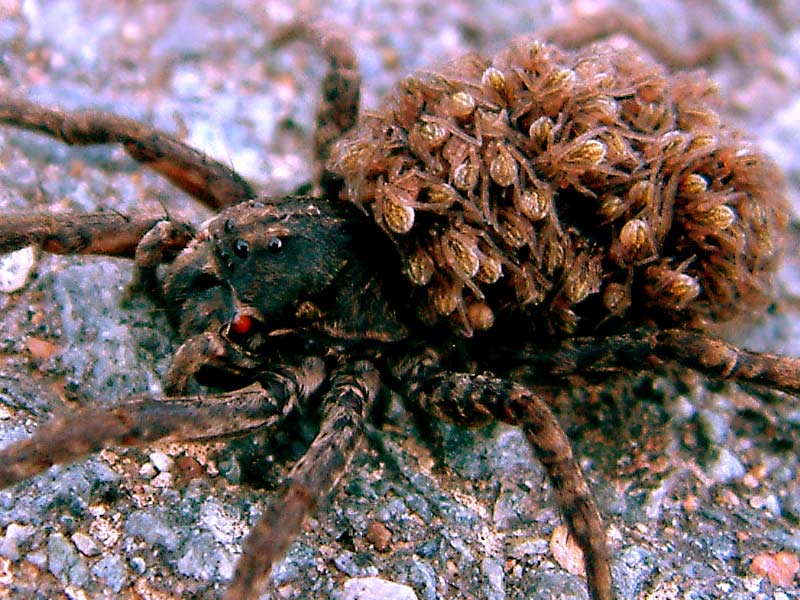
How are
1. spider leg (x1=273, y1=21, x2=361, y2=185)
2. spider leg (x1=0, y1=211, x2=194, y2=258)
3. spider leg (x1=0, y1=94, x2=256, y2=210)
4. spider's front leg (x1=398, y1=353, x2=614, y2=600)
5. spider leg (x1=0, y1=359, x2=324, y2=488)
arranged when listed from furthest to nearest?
spider leg (x1=273, y1=21, x2=361, y2=185) < spider leg (x1=0, y1=94, x2=256, y2=210) < spider leg (x1=0, y1=211, x2=194, y2=258) < spider's front leg (x1=398, y1=353, x2=614, y2=600) < spider leg (x1=0, y1=359, x2=324, y2=488)

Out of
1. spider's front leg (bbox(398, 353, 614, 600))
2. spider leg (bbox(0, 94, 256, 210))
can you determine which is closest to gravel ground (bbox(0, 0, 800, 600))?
spider's front leg (bbox(398, 353, 614, 600))

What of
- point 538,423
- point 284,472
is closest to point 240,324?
point 284,472

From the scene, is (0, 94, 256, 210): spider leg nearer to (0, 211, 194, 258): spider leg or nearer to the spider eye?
(0, 211, 194, 258): spider leg

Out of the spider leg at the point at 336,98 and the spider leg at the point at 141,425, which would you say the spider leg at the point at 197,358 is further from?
the spider leg at the point at 336,98

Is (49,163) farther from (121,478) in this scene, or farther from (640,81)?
Result: (640,81)

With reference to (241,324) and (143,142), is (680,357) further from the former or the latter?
(143,142)
